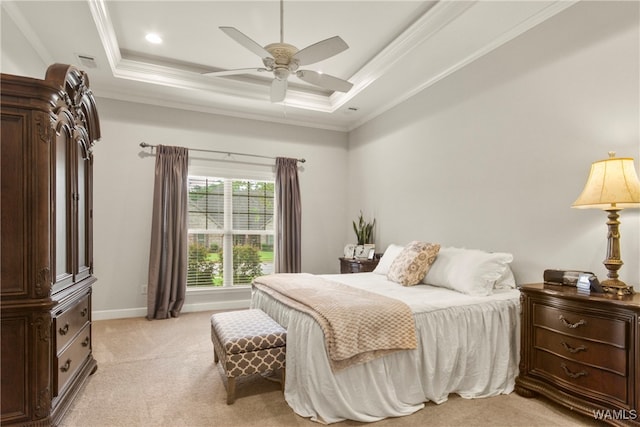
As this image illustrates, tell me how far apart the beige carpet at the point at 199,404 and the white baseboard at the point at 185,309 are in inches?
53.2

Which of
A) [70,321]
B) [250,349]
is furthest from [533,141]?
[70,321]

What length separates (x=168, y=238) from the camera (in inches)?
181

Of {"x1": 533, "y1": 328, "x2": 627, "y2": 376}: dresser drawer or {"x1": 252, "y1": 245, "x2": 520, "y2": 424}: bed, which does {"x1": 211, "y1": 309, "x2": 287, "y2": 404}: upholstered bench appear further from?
{"x1": 533, "y1": 328, "x2": 627, "y2": 376}: dresser drawer

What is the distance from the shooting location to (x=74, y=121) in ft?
7.95

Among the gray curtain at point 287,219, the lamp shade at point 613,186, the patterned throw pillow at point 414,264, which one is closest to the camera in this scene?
the lamp shade at point 613,186

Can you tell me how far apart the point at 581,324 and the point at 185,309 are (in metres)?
4.46

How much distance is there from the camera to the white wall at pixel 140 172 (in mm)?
4504

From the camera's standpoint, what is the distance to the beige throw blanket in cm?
211

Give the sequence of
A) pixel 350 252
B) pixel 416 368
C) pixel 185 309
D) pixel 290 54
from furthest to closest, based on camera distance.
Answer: pixel 350 252, pixel 185 309, pixel 290 54, pixel 416 368

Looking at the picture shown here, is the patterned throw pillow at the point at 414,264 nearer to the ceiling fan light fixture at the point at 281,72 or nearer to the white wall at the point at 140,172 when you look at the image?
the ceiling fan light fixture at the point at 281,72

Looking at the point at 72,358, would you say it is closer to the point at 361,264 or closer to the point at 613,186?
the point at 361,264

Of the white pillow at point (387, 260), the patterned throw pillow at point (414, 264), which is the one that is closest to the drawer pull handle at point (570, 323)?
the patterned throw pillow at point (414, 264)

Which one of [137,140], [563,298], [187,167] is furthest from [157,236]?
[563,298]

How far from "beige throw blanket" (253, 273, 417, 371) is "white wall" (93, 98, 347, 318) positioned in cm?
302
